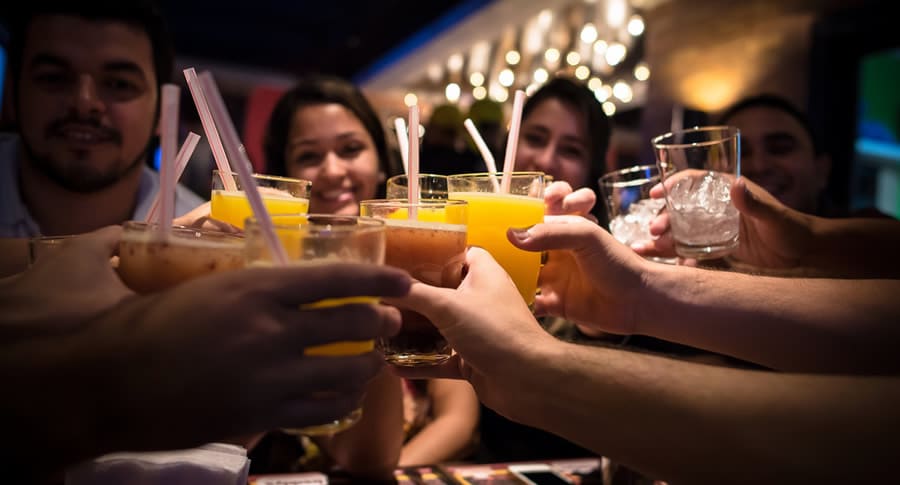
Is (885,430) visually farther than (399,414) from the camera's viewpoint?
No

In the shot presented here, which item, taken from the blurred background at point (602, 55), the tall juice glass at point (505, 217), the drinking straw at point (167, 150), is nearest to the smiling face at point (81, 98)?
the blurred background at point (602, 55)

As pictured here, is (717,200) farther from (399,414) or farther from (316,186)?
(316,186)

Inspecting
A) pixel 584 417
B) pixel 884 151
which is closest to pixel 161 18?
pixel 584 417

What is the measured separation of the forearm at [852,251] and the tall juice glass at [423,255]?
145 cm

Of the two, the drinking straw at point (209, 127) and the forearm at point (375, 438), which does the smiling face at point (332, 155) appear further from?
the drinking straw at point (209, 127)

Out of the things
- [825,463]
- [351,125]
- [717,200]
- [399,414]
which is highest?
[351,125]

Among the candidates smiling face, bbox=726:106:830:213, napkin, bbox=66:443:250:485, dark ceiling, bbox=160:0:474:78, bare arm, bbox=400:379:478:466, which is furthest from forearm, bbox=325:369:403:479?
dark ceiling, bbox=160:0:474:78

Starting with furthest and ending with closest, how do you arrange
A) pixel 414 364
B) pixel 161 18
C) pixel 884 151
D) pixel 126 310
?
pixel 884 151, pixel 161 18, pixel 414 364, pixel 126 310

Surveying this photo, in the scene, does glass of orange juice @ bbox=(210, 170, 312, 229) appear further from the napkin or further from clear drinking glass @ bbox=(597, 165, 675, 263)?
clear drinking glass @ bbox=(597, 165, 675, 263)

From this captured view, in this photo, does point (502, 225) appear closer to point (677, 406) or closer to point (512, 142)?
point (512, 142)

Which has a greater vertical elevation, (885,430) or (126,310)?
(126,310)

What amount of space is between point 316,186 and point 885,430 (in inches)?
110

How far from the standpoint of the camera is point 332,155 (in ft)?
10.6

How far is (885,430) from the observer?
911 millimetres
